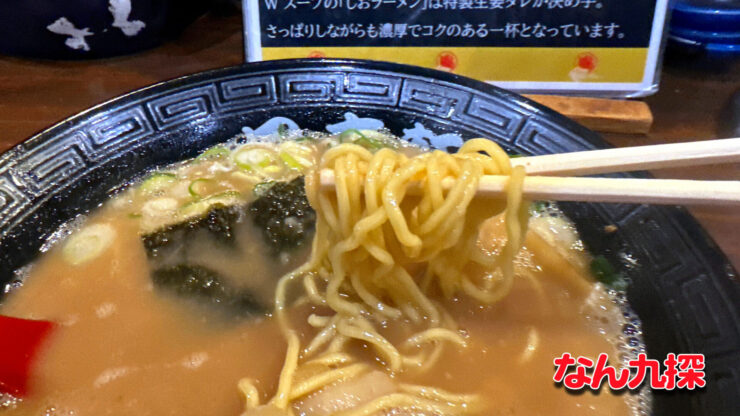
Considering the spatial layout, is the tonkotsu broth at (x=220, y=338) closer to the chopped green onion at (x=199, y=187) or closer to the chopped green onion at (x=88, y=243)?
the chopped green onion at (x=88, y=243)

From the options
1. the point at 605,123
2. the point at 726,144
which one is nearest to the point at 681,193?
the point at 726,144

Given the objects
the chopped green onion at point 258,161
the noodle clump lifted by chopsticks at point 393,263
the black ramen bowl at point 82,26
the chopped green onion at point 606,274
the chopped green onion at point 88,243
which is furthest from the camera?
the black ramen bowl at point 82,26

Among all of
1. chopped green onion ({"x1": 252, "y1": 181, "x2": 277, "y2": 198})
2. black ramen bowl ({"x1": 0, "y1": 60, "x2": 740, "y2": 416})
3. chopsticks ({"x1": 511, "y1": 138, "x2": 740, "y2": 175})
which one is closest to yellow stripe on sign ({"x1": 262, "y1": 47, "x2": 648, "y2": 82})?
black ramen bowl ({"x1": 0, "y1": 60, "x2": 740, "y2": 416})

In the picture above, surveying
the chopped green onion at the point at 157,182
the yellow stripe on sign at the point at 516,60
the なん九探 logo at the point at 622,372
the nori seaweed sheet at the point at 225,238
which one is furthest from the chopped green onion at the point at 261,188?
the なん九探 logo at the point at 622,372

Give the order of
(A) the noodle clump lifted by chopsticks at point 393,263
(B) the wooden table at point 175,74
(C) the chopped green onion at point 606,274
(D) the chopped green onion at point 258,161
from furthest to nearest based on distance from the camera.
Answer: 1. (B) the wooden table at point 175,74
2. (D) the chopped green onion at point 258,161
3. (C) the chopped green onion at point 606,274
4. (A) the noodle clump lifted by chopsticks at point 393,263

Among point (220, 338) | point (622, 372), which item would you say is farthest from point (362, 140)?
point (622, 372)

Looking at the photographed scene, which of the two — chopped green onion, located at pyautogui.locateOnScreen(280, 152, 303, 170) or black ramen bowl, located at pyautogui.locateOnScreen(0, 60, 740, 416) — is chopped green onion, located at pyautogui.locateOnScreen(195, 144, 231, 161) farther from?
chopped green onion, located at pyautogui.locateOnScreen(280, 152, 303, 170)

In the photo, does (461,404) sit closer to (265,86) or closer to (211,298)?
(211,298)
